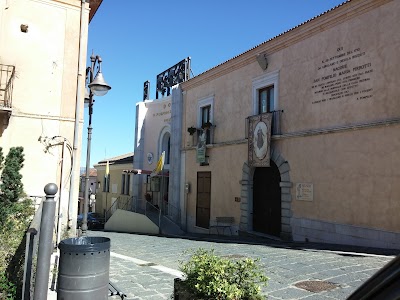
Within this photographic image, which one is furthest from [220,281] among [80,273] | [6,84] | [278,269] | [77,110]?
[6,84]

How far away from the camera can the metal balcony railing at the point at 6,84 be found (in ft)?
30.3

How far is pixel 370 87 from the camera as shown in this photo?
408 inches

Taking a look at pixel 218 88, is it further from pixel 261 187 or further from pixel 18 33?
pixel 18 33

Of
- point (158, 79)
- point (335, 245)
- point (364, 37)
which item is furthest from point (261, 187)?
point (158, 79)

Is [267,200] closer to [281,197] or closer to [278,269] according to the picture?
[281,197]

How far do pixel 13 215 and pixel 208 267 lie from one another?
4.73 metres

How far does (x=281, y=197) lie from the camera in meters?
13.1

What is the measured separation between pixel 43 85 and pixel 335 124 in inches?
345

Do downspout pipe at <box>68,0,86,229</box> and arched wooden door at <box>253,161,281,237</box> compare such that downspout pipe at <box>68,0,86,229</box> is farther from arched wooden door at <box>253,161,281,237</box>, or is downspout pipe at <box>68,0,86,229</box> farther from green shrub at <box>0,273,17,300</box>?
arched wooden door at <box>253,161,281,237</box>

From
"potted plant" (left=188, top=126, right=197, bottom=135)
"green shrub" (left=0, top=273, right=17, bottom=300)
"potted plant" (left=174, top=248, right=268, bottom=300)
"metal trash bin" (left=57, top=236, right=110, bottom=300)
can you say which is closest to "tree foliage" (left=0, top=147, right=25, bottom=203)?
"green shrub" (left=0, top=273, right=17, bottom=300)

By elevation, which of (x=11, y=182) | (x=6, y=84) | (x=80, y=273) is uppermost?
(x=6, y=84)

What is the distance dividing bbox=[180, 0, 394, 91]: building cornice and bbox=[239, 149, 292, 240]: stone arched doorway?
416 cm

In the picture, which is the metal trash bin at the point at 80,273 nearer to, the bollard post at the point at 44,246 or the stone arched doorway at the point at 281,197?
the bollard post at the point at 44,246

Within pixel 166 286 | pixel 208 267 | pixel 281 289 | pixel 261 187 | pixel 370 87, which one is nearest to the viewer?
pixel 208 267
